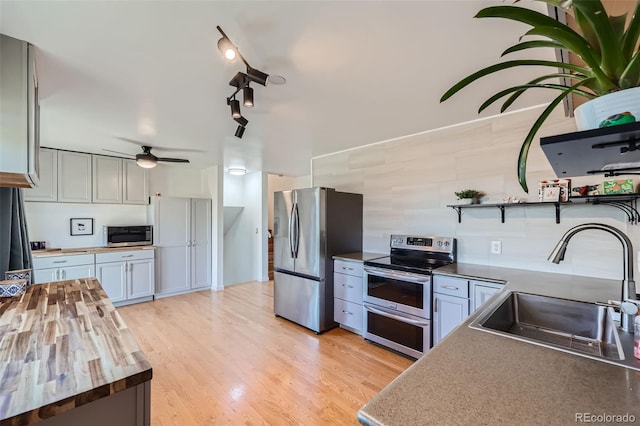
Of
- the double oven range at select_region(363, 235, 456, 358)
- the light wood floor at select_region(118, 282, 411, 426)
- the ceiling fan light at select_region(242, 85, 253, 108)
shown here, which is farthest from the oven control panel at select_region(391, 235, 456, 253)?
the ceiling fan light at select_region(242, 85, 253, 108)

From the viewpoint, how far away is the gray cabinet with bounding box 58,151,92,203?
13.0 ft

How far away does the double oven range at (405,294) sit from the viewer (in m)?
2.53

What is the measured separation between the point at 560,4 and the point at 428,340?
255 cm

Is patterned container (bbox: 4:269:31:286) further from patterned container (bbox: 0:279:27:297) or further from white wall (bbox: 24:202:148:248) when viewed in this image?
white wall (bbox: 24:202:148:248)

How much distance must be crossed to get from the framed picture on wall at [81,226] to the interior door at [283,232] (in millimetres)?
3043

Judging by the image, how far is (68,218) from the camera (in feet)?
13.7

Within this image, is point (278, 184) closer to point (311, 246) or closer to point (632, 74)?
point (311, 246)

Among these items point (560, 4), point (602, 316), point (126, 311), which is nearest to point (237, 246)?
point (126, 311)

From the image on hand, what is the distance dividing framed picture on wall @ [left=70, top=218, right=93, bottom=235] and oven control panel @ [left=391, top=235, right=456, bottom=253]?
15.0ft

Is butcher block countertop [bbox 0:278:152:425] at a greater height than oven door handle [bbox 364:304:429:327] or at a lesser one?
greater

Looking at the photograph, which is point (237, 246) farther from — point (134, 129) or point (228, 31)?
point (228, 31)

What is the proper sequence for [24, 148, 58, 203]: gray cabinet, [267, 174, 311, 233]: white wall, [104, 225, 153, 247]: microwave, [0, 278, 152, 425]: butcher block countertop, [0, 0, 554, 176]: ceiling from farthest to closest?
[267, 174, 311, 233]: white wall → [104, 225, 153, 247]: microwave → [24, 148, 58, 203]: gray cabinet → [0, 0, 554, 176]: ceiling → [0, 278, 152, 425]: butcher block countertop

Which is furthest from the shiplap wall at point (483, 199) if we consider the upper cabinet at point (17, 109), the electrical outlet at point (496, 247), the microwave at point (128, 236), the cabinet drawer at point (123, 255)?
the microwave at point (128, 236)

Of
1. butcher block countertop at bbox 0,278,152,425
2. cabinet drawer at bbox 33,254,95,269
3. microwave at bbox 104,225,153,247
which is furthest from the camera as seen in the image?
microwave at bbox 104,225,153,247
